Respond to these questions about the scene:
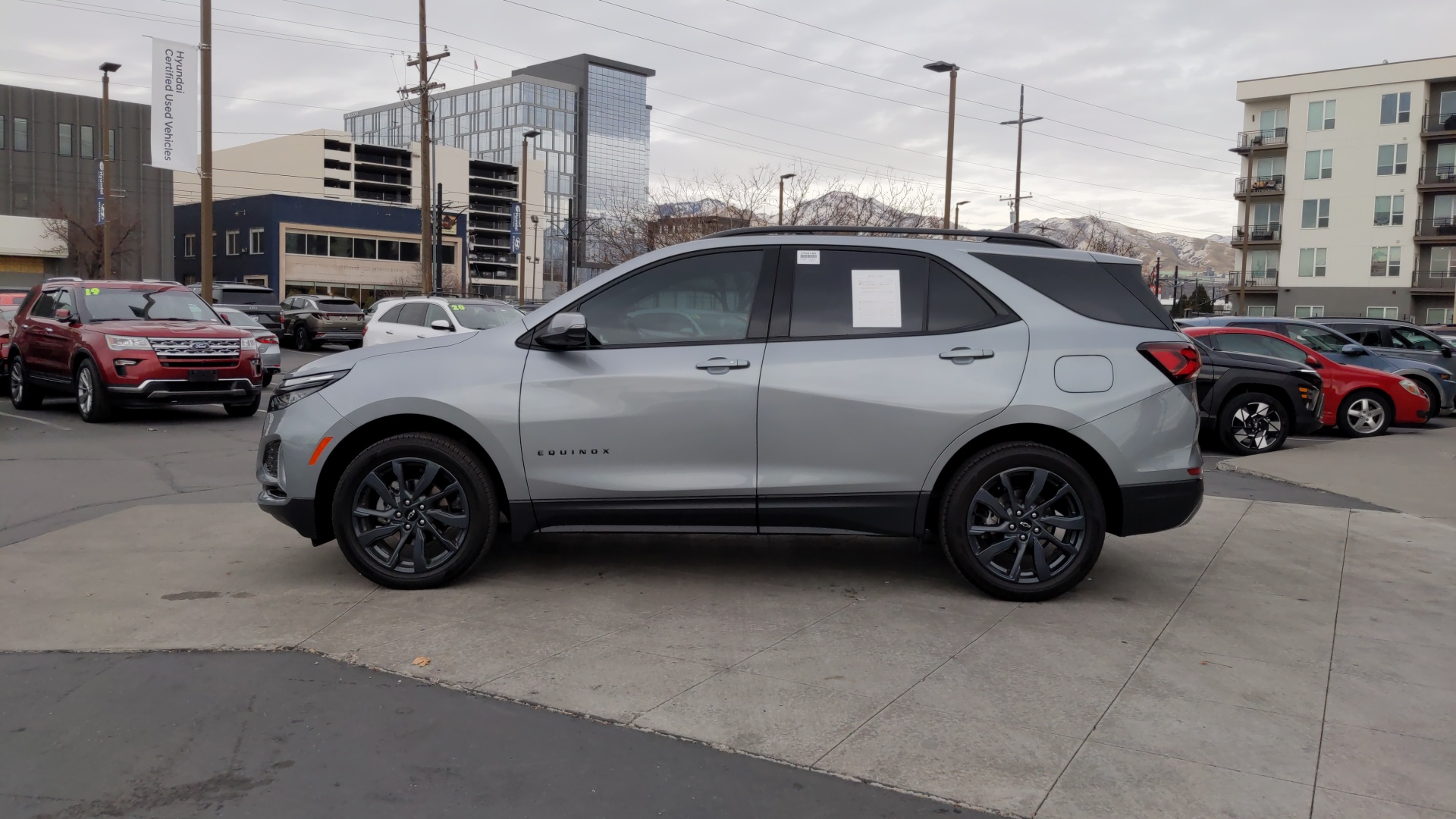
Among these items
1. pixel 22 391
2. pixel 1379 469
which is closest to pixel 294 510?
pixel 1379 469

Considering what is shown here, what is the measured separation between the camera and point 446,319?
18.1 metres

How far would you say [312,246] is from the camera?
80188 mm

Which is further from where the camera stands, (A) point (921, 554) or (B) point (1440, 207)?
(B) point (1440, 207)

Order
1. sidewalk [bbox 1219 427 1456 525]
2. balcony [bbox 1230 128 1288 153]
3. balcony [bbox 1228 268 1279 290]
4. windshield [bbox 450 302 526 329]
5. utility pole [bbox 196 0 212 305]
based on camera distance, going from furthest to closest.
Result: balcony [bbox 1228 268 1279 290] → balcony [bbox 1230 128 1288 153] → utility pole [bbox 196 0 212 305] → windshield [bbox 450 302 526 329] → sidewalk [bbox 1219 427 1456 525]

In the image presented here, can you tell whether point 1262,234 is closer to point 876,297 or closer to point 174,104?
point 174,104

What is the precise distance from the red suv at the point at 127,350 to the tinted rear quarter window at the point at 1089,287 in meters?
11.0

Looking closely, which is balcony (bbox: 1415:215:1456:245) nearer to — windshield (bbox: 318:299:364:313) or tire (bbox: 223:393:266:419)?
windshield (bbox: 318:299:364:313)

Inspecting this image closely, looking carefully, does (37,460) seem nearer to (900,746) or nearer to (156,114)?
(900,746)

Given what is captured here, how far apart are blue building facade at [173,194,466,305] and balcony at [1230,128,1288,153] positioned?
54485 millimetres

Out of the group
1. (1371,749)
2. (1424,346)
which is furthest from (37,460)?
(1424,346)

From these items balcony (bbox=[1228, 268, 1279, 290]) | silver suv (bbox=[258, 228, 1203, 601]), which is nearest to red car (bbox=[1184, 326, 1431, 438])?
silver suv (bbox=[258, 228, 1203, 601])

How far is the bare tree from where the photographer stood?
70375 mm

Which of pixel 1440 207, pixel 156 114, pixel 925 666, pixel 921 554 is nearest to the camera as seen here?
pixel 925 666

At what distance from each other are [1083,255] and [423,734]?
3.92 meters
